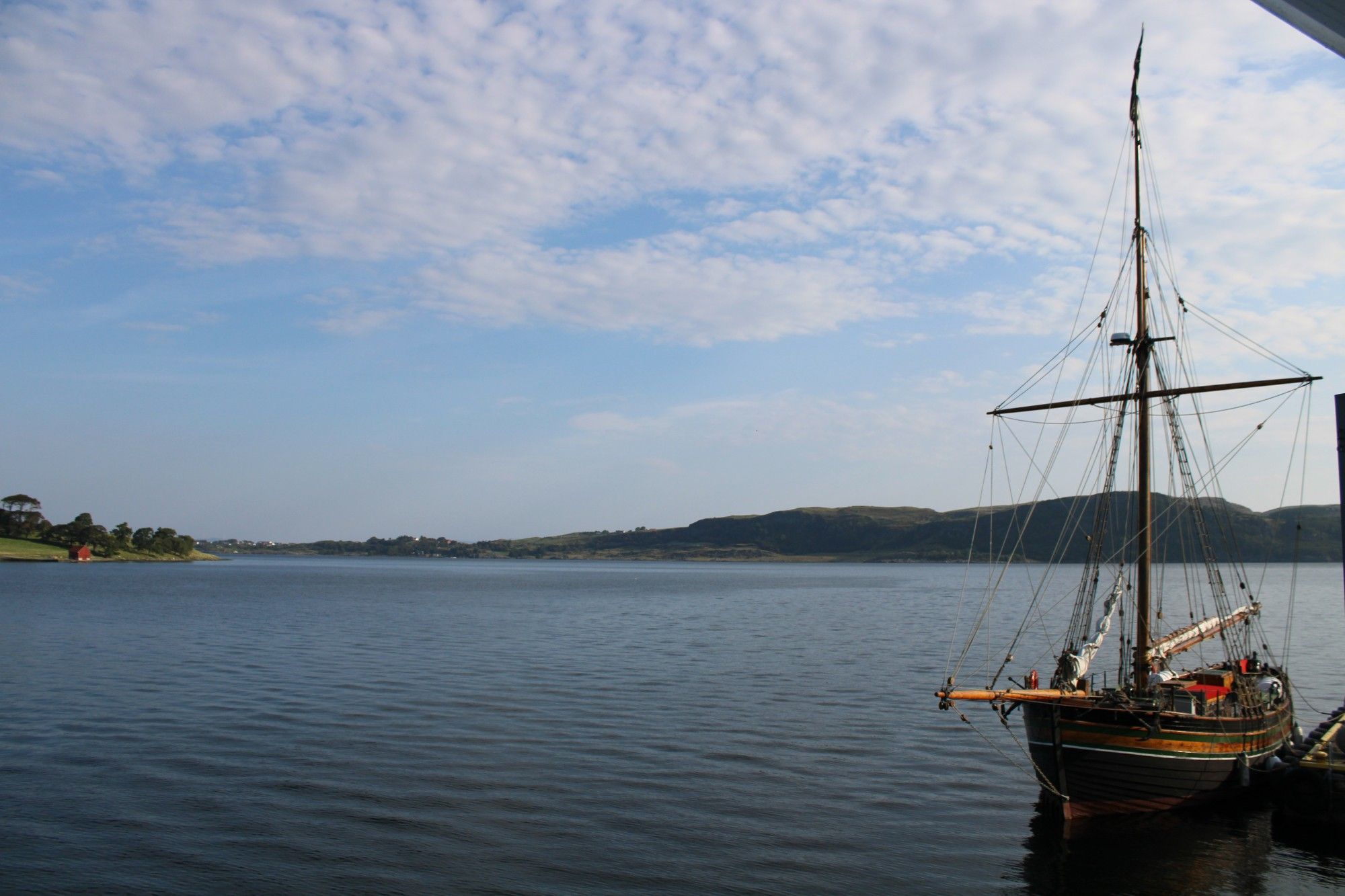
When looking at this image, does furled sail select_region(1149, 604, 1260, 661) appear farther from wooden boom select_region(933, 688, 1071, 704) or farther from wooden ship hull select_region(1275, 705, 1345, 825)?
wooden boom select_region(933, 688, 1071, 704)

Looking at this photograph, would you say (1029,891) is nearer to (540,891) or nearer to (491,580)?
(540,891)

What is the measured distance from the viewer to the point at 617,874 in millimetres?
18719

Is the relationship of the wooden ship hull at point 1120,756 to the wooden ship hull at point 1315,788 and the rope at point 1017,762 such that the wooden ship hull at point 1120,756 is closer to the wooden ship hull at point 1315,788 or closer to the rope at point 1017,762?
the rope at point 1017,762

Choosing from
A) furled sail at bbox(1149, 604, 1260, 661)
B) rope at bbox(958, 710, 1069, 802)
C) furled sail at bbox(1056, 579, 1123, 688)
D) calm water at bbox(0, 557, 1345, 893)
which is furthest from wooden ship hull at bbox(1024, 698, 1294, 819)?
furled sail at bbox(1149, 604, 1260, 661)

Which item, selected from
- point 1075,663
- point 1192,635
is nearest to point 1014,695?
point 1075,663

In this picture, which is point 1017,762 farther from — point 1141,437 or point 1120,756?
point 1141,437

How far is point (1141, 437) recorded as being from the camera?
28984mm

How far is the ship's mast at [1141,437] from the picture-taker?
2703cm

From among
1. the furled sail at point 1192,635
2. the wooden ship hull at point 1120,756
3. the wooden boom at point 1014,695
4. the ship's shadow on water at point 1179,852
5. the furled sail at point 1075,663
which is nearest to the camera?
the ship's shadow on water at point 1179,852

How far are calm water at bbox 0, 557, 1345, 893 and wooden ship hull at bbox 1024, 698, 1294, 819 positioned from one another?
2.08 ft

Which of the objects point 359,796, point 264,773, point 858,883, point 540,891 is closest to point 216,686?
point 264,773

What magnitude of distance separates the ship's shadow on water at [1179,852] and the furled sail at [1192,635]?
6.74 metres

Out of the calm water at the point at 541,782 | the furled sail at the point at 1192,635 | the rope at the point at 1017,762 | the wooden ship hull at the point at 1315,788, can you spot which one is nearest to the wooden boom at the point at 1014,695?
the rope at the point at 1017,762

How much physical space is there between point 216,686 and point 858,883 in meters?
30.9
